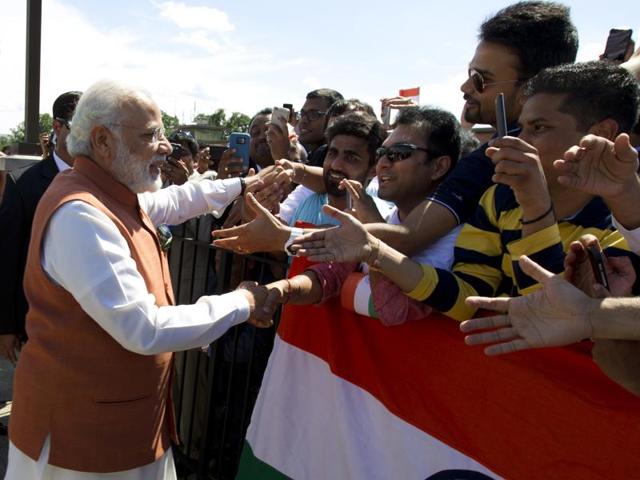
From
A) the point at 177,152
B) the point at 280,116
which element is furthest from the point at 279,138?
the point at 177,152

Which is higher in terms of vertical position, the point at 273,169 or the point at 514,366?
the point at 273,169

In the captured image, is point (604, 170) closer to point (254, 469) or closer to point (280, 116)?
point (254, 469)

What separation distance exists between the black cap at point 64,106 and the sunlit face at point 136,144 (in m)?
1.90

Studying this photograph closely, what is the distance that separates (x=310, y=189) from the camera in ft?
10.1

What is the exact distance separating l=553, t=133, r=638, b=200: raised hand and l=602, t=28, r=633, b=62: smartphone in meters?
2.01

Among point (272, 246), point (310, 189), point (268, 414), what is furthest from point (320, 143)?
point (268, 414)

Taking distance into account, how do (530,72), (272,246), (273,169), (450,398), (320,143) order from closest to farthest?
1. (450,398)
2. (530,72)
3. (272,246)
4. (273,169)
5. (320,143)

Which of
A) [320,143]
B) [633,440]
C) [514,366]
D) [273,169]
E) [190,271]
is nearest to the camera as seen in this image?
[633,440]

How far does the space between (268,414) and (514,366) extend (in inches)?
49.6

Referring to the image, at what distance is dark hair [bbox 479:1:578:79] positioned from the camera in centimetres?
211

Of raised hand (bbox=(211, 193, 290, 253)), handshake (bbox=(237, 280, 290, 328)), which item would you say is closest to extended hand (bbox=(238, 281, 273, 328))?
handshake (bbox=(237, 280, 290, 328))

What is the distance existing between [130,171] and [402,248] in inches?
41.5

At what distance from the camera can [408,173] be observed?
2207 millimetres

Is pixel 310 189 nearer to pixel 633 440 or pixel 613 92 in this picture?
pixel 613 92
